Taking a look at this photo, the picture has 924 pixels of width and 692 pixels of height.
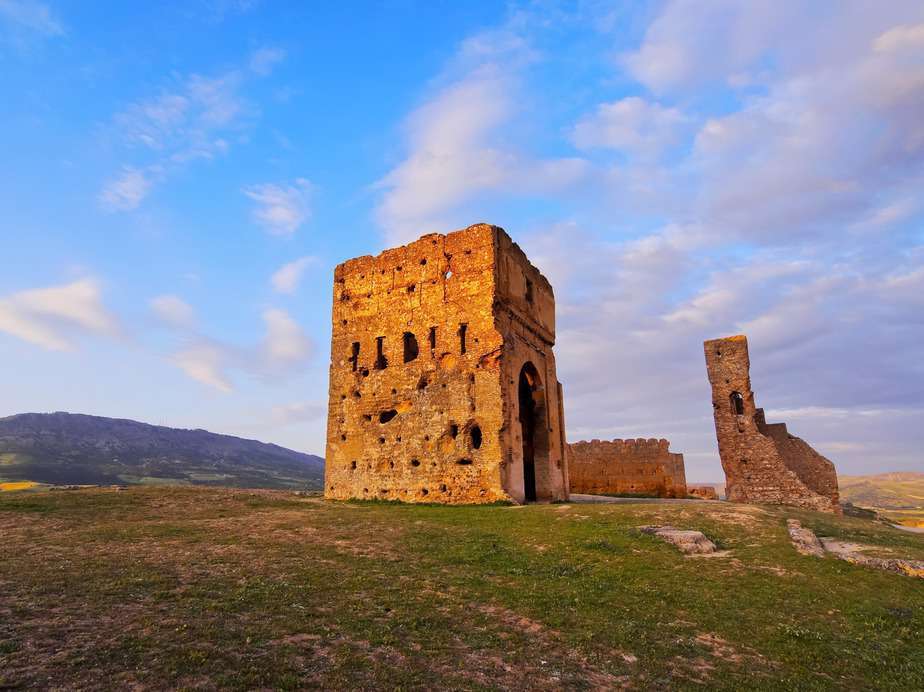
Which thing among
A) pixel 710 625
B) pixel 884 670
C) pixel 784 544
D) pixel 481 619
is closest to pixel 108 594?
pixel 481 619

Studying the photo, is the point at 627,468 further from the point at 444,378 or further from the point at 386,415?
the point at 386,415

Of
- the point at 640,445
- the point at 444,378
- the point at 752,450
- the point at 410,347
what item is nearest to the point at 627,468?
the point at 640,445

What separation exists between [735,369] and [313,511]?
60.3ft

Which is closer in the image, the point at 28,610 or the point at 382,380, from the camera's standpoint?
the point at 28,610

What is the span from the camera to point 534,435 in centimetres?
2264

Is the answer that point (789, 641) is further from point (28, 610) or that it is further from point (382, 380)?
point (382, 380)

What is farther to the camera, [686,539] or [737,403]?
[737,403]

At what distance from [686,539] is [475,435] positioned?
948 cm

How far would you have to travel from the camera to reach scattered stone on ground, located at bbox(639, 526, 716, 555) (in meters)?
10.1

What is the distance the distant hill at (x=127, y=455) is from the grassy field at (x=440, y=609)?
6695 cm

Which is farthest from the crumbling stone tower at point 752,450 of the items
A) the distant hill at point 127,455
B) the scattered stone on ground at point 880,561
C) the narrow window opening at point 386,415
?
the distant hill at point 127,455

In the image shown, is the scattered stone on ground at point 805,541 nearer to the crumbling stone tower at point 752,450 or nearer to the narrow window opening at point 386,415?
the crumbling stone tower at point 752,450

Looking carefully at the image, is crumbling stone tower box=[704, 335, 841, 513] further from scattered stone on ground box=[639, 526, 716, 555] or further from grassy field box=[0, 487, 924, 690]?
scattered stone on ground box=[639, 526, 716, 555]

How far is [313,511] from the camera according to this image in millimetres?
15555
